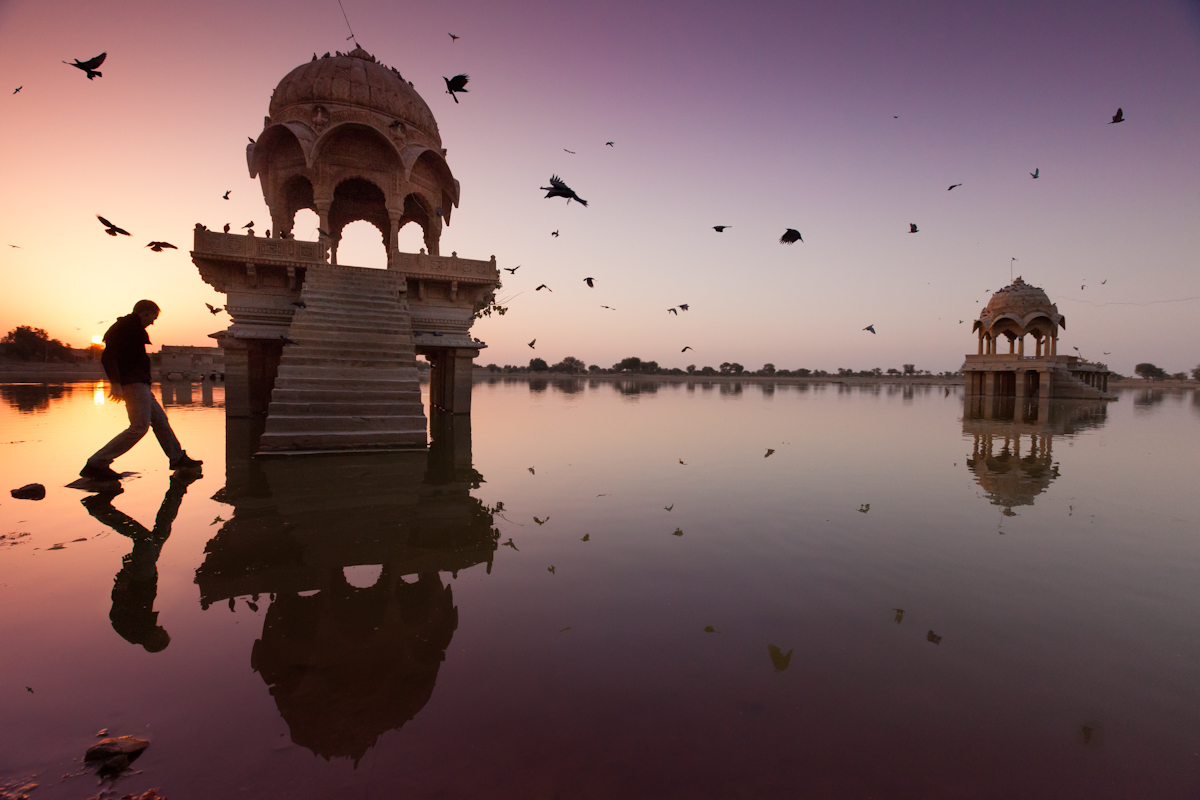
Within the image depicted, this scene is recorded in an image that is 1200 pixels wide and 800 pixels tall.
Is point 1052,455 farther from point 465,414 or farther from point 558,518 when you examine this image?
point 465,414

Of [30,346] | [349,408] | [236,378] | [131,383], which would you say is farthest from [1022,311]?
[30,346]

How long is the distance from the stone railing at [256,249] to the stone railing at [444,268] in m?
2.01

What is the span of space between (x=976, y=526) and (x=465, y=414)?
1303 cm

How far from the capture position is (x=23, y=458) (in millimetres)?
8219

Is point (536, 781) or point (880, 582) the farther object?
point (880, 582)

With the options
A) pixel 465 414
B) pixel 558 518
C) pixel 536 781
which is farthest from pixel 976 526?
pixel 465 414

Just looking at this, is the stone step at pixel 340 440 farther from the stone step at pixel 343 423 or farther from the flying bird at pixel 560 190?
the flying bird at pixel 560 190

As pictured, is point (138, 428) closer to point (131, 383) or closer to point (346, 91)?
point (131, 383)

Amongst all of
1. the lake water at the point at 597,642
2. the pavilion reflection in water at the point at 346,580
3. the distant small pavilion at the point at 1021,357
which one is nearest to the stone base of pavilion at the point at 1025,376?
the distant small pavilion at the point at 1021,357

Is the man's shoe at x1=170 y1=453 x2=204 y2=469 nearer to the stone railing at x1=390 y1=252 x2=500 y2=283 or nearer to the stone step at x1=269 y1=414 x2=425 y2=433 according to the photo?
the stone step at x1=269 y1=414 x2=425 y2=433

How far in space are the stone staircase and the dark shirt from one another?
203 centimetres

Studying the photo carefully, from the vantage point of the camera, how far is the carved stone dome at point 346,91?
52.9ft

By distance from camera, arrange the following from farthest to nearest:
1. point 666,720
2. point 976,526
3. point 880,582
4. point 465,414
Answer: point 465,414 → point 976,526 → point 880,582 → point 666,720

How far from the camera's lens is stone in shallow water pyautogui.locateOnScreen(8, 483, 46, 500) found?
5980 millimetres
